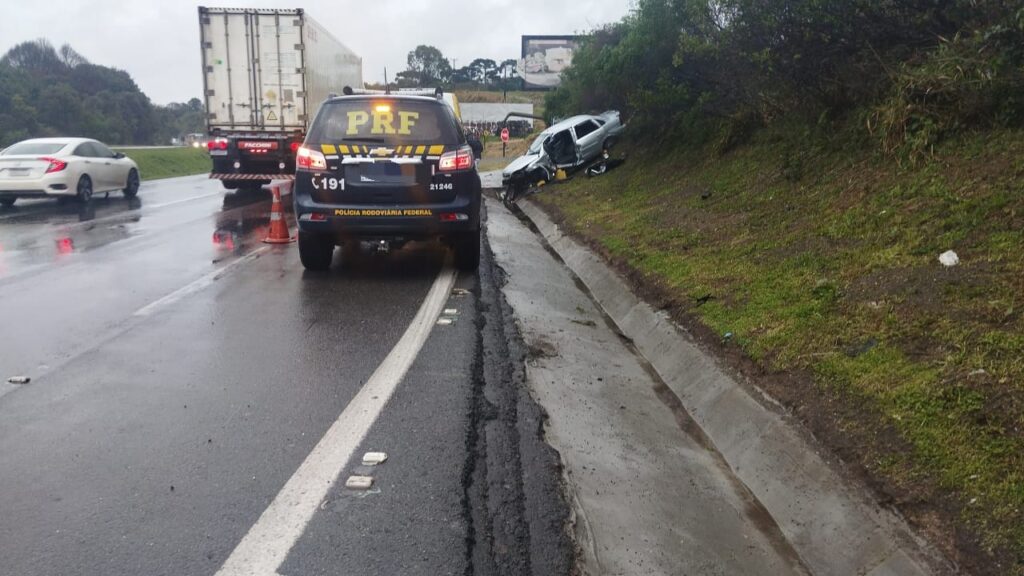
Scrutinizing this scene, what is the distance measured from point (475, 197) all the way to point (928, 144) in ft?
15.0

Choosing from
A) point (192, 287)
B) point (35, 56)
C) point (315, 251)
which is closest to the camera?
point (192, 287)

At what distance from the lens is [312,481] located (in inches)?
150

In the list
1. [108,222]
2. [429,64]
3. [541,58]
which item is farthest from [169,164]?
[429,64]

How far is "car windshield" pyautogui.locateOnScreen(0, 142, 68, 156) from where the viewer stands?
16547 millimetres

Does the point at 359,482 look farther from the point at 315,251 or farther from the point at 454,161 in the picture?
the point at 315,251

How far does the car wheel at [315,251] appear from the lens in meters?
9.01

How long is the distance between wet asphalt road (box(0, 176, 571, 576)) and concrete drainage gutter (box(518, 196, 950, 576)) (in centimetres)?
110

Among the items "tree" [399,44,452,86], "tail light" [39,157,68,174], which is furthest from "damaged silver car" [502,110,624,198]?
"tree" [399,44,452,86]

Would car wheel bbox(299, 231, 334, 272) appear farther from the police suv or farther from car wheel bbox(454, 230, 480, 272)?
car wheel bbox(454, 230, 480, 272)

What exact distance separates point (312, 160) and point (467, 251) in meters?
1.96

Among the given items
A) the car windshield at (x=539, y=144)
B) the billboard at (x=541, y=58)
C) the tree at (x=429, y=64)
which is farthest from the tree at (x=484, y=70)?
the car windshield at (x=539, y=144)

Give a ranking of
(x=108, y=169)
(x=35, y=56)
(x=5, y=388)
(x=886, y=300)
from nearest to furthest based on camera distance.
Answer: (x=5, y=388) → (x=886, y=300) → (x=108, y=169) → (x=35, y=56)

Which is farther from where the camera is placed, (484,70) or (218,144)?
(484,70)

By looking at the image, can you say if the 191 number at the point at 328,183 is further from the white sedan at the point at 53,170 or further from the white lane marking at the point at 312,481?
the white sedan at the point at 53,170
